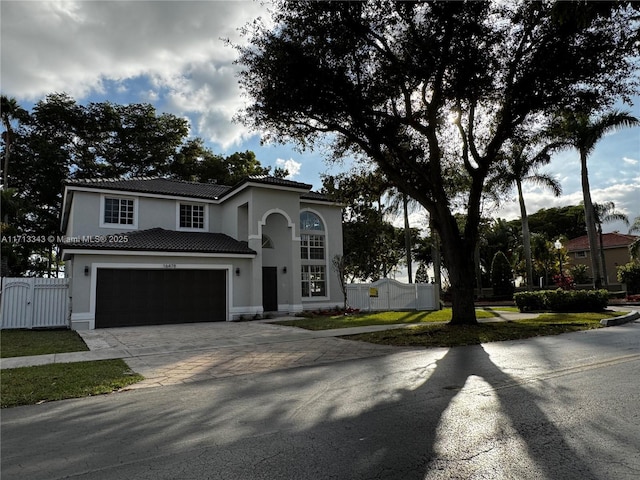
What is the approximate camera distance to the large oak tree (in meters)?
12.3

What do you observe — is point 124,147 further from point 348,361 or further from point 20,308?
point 348,361

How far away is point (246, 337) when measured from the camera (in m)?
12.9

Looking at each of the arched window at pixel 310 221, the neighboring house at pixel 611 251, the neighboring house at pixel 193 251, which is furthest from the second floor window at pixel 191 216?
the neighboring house at pixel 611 251

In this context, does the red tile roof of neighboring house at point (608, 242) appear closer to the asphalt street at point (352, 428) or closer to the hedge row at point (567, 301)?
the hedge row at point (567, 301)

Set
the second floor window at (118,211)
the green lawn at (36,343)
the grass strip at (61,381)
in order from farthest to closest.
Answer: the second floor window at (118,211), the green lawn at (36,343), the grass strip at (61,381)

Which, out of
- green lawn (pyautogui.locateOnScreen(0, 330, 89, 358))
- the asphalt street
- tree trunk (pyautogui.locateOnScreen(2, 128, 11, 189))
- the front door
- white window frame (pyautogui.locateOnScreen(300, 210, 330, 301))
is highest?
tree trunk (pyautogui.locateOnScreen(2, 128, 11, 189))

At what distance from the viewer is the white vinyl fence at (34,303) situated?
15844mm

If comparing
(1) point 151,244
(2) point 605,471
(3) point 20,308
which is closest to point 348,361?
(2) point 605,471

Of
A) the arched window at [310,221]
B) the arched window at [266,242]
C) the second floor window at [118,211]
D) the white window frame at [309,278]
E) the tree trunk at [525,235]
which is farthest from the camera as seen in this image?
the tree trunk at [525,235]

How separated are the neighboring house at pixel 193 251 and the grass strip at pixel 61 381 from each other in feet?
29.4

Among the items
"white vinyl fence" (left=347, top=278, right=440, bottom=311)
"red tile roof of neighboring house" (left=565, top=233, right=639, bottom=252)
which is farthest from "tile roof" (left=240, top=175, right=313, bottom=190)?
"red tile roof of neighboring house" (left=565, top=233, right=639, bottom=252)

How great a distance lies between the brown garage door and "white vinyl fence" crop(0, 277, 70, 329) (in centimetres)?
138

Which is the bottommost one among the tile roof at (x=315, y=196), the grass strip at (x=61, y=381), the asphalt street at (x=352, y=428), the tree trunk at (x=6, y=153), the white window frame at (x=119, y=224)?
the asphalt street at (x=352, y=428)

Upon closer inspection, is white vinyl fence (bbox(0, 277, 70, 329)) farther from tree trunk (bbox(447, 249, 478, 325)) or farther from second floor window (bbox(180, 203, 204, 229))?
tree trunk (bbox(447, 249, 478, 325))
